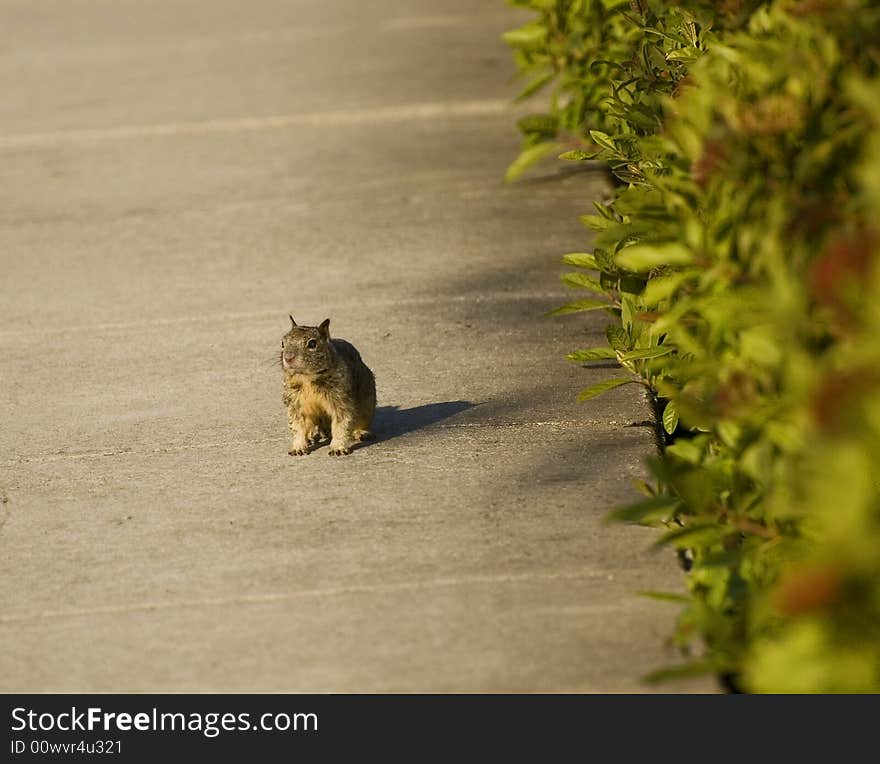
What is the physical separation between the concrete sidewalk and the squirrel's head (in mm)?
372

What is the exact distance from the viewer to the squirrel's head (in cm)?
629

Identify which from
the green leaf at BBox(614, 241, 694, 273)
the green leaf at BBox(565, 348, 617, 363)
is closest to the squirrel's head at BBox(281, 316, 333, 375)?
the green leaf at BBox(565, 348, 617, 363)

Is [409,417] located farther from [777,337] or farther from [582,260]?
[777,337]

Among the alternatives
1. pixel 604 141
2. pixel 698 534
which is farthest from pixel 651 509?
pixel 604 141

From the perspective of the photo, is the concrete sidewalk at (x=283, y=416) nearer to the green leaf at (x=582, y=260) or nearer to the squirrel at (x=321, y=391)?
the squirrel at (x=321, y=391)

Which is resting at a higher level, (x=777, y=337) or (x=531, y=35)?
(x=531, y=35)

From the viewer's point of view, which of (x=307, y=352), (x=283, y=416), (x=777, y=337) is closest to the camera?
(x=777, y=337)

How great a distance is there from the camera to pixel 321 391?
6297 mm

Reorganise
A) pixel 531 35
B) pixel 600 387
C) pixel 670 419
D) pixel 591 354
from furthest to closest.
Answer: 1. pixel 531 35
2. pixel 591 354
3. pixel 600 387
4. pixel 670 419

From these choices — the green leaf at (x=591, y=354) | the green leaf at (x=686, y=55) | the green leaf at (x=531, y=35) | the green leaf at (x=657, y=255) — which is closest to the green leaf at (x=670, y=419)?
the green leaf at (x=591, y=354)

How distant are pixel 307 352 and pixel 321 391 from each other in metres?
0.17

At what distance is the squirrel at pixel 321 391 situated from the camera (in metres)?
6.28

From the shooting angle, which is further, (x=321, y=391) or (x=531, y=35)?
(x=531, y=35)

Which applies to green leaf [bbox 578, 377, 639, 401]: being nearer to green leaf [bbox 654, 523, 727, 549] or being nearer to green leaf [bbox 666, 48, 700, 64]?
green leaf [bbox 666, 48, 700, 64]
